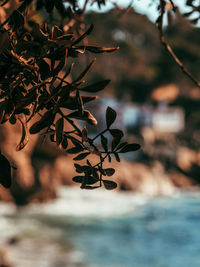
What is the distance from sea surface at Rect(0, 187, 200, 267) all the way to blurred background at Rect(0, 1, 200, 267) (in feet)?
0.14

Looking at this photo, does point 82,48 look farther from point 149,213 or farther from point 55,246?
point 149,213

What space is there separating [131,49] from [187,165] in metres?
14.6

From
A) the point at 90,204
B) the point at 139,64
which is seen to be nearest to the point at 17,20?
the point at 90,204

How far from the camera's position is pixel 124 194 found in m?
31.9

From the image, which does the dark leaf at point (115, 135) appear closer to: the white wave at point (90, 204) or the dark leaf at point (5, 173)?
→ the dark leaf at point (5, 173)

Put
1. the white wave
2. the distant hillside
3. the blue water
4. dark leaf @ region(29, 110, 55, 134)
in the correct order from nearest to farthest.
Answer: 1. dark leaf @ region(29, 110, 55, 134)
2. the blue water
3. the white wave
4. the distant hillside

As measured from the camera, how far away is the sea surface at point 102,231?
17.7 m

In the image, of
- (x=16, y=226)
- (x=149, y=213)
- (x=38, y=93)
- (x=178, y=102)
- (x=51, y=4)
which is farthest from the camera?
(x=178, y=102)

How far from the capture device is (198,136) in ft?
161

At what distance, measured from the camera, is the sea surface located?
17734mm

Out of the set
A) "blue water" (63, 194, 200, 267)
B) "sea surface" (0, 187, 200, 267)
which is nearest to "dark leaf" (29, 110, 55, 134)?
"sea surface" (0, 187, 200, 267)

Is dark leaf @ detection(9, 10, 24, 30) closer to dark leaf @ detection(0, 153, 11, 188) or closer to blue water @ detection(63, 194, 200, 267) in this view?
dark leaf @ detection(0, 153, 11, 188)

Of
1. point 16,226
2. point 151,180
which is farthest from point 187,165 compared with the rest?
point 16,226

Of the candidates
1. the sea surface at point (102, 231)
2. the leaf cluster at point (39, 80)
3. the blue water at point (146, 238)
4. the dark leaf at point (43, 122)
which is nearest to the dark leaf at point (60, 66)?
the leaf cluster at point (39, 80)
